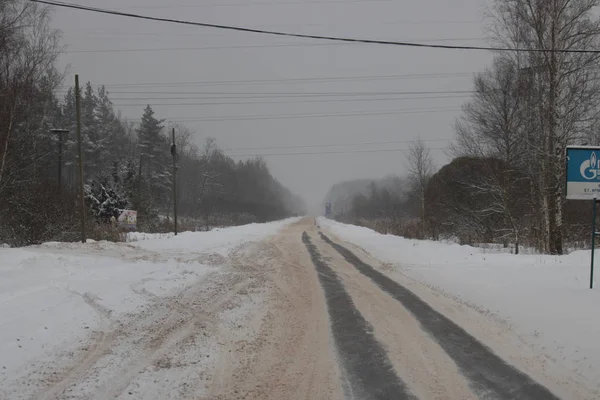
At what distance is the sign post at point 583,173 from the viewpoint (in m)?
8.49

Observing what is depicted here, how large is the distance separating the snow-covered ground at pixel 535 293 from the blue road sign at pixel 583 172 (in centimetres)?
185

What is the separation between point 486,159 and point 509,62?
4352 mm

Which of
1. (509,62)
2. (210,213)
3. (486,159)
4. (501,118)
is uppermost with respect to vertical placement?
(509,62)

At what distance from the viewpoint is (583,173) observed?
336 inches

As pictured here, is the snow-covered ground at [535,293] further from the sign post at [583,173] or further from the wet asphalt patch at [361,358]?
the wet asphalt patch at [361,358]

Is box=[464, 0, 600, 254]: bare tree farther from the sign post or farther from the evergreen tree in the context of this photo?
the evergreen tree

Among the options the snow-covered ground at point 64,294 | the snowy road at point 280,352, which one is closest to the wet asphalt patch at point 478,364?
the snowy road at point 280,352

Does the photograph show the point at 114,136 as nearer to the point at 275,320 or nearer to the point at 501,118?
the point at 501,118

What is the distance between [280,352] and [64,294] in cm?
450

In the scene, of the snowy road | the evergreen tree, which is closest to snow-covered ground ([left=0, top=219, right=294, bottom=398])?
the snowy road

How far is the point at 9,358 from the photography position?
191 inches

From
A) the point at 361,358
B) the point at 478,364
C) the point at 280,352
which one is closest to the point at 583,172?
the point at 478,364

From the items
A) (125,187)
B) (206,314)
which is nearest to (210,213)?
(125,187)

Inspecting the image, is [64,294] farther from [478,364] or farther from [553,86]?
[553,86]
